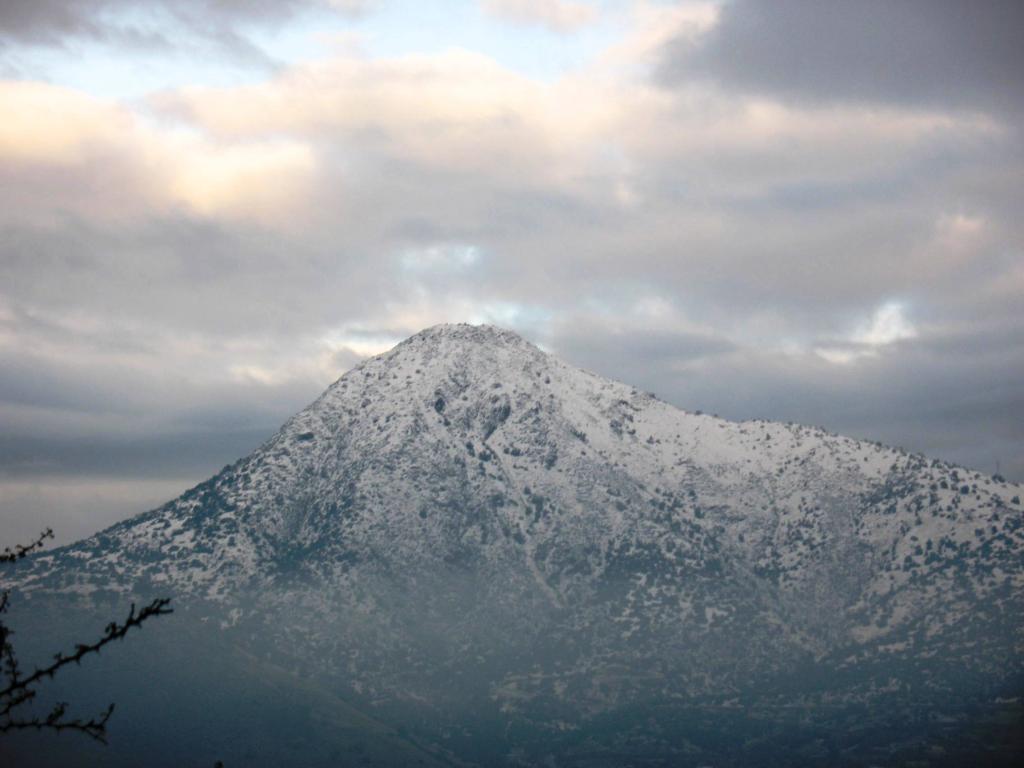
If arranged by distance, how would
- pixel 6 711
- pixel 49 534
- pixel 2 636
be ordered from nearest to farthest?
pixel 2 636 < pixel 6 711 < pixel 49 534

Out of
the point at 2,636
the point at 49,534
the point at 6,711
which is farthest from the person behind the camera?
the point at 49,534

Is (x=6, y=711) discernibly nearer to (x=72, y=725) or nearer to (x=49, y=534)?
(x=72, y=725)

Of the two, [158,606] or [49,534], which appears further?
[49,534]

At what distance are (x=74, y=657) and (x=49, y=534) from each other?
2796 millimetres

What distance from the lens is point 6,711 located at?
19047 mm

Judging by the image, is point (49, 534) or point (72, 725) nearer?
point (72, 725)

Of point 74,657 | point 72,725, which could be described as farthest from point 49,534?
point 72,725

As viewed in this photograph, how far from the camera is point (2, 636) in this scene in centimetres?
1759

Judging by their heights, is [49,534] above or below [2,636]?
above

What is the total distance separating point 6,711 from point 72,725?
1748 mm

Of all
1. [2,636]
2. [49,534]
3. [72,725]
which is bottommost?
[72,725]

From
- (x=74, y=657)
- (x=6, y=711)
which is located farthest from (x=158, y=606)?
(x=6, y=711)

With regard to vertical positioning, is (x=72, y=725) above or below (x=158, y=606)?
below

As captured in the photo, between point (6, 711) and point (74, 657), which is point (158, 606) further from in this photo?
point (6, 711)
